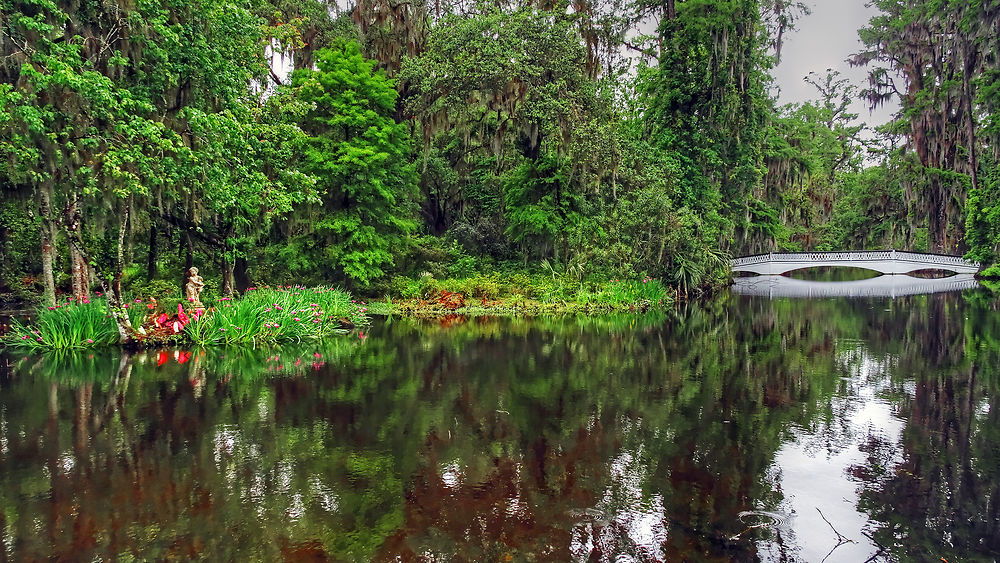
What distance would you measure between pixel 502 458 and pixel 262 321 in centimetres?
1089

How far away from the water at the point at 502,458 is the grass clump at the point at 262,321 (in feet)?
6.04

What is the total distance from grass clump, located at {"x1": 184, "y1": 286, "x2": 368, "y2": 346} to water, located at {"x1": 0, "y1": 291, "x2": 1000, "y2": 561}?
184 centimetres

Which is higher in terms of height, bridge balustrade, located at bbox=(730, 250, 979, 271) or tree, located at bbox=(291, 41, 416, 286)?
tree, located at bbox=(291, 41, 416, 286)

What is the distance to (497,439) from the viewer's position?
726cm

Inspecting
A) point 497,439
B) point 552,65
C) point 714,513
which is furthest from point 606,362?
point 552,65

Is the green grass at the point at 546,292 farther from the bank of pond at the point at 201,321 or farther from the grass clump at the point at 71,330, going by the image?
the grass clump at the point at 71,330

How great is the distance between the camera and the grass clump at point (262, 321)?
14812 millimetres

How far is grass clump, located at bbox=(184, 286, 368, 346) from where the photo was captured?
14812mm

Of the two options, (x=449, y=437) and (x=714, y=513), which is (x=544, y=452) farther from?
(x=714, y=513)

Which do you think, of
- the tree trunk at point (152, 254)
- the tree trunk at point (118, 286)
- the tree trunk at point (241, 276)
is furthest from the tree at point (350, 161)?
the tree trunk at point (118, 286)

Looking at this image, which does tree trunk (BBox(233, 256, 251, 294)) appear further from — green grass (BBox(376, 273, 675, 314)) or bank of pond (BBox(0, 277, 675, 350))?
green grass (BBox(376, 273, 675, 314))

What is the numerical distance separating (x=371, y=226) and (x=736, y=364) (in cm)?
1676

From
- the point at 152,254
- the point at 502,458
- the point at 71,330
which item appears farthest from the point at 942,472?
the point at 152,254

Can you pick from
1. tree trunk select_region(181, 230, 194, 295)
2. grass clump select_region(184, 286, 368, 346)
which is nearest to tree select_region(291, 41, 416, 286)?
tree trunk select_region(181, 230, 194, 295)
